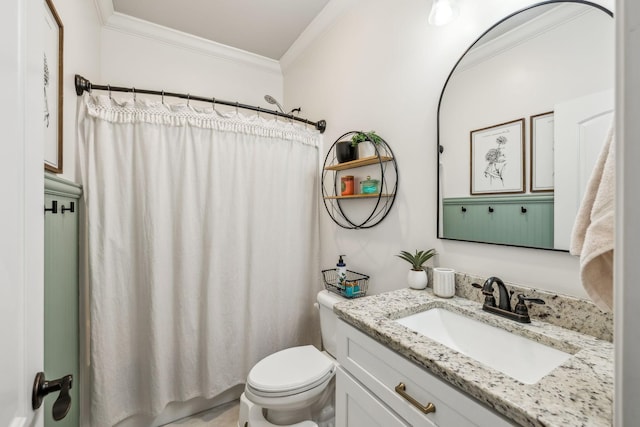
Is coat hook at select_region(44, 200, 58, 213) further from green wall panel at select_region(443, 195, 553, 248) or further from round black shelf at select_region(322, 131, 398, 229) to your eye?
green wall panel at select_region(443, 195, 553, 248)

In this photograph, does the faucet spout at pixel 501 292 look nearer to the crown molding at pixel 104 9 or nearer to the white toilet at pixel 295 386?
the white toilet at pixel 295 386

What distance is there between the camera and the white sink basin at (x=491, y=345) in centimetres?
77

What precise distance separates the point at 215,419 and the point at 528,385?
1.79 metres

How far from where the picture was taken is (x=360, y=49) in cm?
168

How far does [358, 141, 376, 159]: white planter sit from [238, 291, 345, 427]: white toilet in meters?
0.86

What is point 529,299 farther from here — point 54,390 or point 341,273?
point 54,390

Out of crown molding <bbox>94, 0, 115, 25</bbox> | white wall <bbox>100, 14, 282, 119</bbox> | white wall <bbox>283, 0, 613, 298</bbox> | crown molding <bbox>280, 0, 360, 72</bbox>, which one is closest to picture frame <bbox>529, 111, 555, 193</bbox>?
white wall <bbox>283, 0, 613, 298</bbox>

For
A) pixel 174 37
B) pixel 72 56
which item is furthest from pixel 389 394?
pixel 174 37

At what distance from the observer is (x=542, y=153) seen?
93 cm

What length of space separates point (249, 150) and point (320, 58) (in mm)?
921

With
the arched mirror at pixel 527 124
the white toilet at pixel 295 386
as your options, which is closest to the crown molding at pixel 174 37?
the arched mirror at pixel 527 124

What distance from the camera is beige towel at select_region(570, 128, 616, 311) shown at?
496mm

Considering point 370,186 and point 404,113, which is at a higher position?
point 404,113

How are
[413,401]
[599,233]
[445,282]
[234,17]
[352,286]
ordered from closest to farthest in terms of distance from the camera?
1. [599,233]
2. [413,401]
3. [445,282]
4. [352,286]
5. [234,17]
